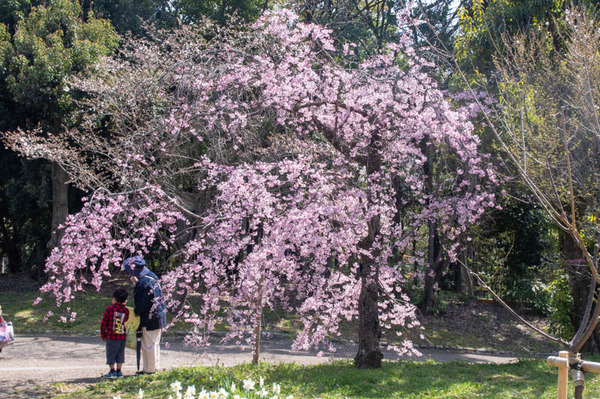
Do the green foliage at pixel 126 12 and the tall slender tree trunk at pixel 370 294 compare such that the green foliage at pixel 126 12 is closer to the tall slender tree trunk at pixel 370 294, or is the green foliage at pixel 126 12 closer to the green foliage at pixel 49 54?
the green foliage at pixel 49 54

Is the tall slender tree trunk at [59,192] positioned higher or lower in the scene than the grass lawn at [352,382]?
higher

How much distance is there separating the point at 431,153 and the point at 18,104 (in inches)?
407

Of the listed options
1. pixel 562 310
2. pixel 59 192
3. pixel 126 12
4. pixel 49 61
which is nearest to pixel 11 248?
pixel 59 192

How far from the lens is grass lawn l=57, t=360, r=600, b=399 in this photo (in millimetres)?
5824

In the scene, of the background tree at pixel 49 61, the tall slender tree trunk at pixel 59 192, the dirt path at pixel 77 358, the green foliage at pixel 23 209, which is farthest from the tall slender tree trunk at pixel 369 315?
the green foliage at pixel 23 209

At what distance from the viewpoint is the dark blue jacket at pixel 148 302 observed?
652 centimetres

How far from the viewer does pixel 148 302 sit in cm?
657

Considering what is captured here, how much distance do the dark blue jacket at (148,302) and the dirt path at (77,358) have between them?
0.41 meters

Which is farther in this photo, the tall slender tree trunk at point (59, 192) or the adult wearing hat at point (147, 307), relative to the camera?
the tall slender tree trunk at point (59, 192)

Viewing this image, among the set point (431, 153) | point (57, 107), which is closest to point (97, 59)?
point (57, 107)

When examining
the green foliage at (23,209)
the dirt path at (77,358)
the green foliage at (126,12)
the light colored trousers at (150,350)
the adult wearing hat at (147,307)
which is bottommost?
the dirt path at (77,358)

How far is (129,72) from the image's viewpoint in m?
10.1

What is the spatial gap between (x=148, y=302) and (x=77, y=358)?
9.05ft

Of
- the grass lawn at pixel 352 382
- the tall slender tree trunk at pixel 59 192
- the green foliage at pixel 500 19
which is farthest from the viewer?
the tall slender tree trunk at pixel 59 192
